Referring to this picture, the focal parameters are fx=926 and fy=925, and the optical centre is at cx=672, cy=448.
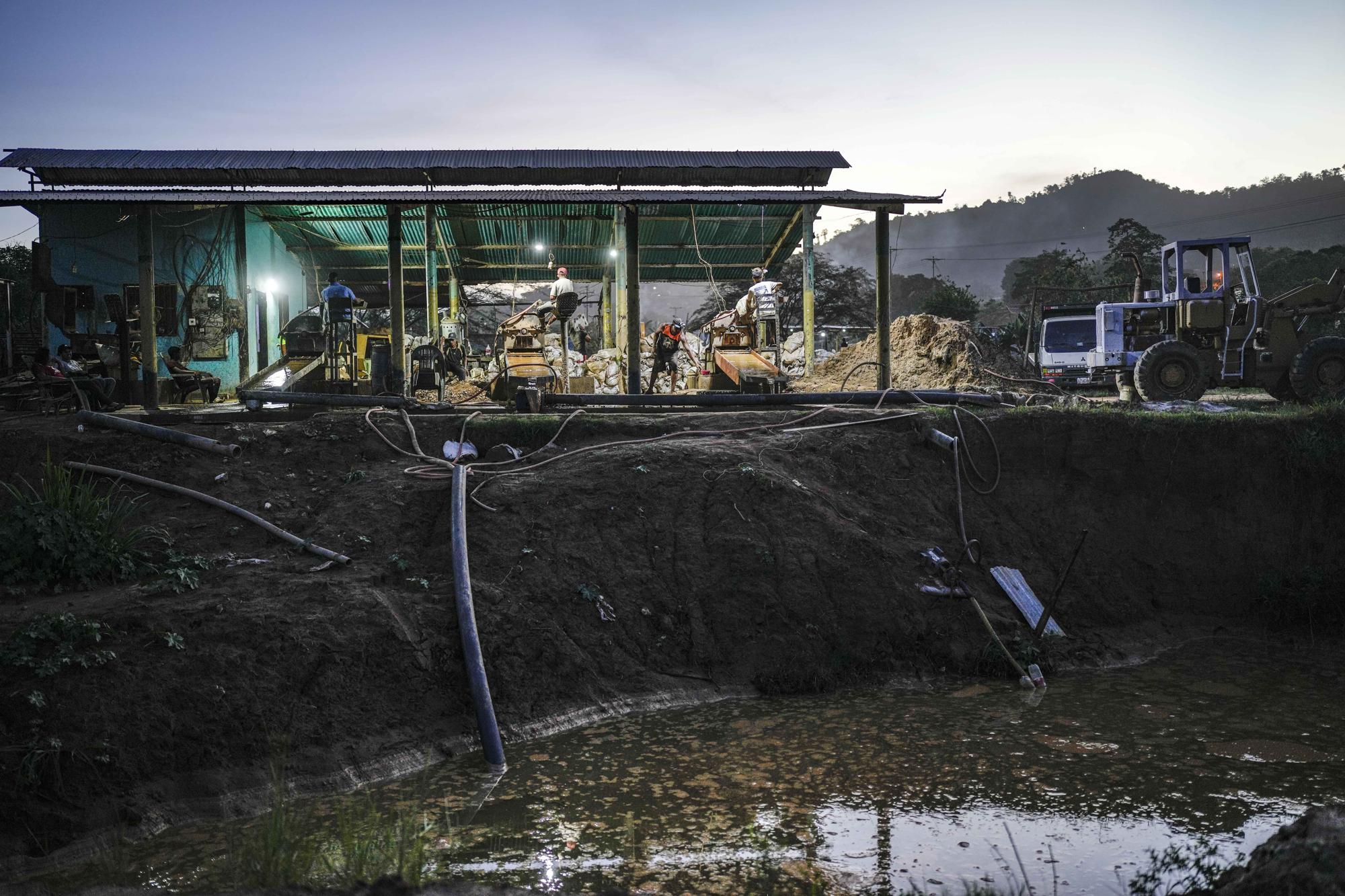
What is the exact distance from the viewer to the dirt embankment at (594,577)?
5312 mm

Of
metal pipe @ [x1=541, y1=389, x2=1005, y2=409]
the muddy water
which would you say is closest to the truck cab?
metal pipe @ [x1=541, y1=389, x2=1005, y2=409]

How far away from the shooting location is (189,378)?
14078 millimetres

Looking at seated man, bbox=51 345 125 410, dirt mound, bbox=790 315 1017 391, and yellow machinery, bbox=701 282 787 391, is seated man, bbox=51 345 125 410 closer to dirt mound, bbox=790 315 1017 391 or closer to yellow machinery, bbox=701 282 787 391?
yellow machinery, bbox=701 282 787 391

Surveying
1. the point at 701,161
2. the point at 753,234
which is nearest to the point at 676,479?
the point at 701,161

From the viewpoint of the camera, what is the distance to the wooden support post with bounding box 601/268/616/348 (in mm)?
21281

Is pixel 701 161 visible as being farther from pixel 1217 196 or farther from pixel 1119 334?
pixel 1217 196

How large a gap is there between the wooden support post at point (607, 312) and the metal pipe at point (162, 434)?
Result: 1242 cm

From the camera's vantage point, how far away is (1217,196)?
380 ft

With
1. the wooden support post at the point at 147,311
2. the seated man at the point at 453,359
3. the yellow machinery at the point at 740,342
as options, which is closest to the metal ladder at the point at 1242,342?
the yellow machinery at the point at 740,342

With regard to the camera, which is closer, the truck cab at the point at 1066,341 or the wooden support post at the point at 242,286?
the wooden support post at the point at 242,286

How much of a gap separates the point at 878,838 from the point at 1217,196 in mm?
133972

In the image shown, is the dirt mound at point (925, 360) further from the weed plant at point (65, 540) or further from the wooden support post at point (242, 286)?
the weed plant at point (65, 540)

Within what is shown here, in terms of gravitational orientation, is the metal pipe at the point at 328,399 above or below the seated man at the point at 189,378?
below

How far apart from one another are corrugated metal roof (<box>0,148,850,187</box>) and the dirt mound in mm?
3936
